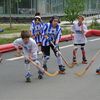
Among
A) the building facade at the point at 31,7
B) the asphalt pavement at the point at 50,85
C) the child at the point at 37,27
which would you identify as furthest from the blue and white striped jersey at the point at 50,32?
the building facade at the point at 31,7

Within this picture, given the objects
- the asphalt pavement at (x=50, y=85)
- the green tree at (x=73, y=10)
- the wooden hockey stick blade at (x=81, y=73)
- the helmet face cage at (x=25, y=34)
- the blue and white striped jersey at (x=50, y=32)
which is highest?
the helmet face cage at (x=25, y=34)

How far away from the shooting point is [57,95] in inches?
425

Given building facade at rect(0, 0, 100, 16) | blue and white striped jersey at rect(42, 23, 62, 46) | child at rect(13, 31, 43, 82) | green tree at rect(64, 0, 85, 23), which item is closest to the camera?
child at rect(13, 31, 43, 82)

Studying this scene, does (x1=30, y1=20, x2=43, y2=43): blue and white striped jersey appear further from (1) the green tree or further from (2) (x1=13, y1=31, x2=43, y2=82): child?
(1) the green tree

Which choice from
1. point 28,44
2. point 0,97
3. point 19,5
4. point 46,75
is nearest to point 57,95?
point 0,97

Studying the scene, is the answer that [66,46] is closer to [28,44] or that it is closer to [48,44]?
[48,44]

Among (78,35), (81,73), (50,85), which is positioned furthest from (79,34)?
(50,85)

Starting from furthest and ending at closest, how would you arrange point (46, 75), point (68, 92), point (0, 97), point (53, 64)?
point (53, 64)
point (46, 75)
point (68, 92)
point (0, 97)

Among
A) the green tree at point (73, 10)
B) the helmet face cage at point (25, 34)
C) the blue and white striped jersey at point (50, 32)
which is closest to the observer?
the helmet face cage at point (25, 34)

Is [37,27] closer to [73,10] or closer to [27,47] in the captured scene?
[27,47]

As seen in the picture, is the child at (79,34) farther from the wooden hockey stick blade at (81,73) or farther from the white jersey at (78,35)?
the wooden hockey stick blade at (81,73)

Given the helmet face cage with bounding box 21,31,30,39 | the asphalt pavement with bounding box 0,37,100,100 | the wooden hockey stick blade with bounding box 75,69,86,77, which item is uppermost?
the helmet face cage with bounding box 21,31,30,39

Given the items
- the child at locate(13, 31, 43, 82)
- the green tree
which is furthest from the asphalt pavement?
the green tree

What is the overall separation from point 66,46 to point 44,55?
355 inches
